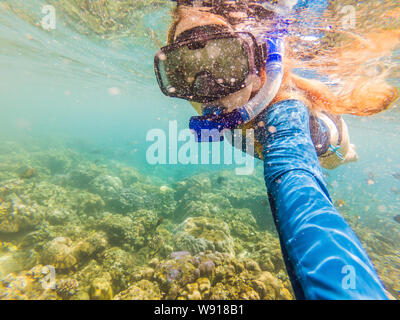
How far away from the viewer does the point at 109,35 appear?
11.9 m

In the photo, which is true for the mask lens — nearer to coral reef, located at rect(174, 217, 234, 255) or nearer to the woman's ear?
the woman's ear

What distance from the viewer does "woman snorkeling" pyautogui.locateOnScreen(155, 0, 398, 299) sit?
90cm

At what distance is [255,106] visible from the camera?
6.11 ft

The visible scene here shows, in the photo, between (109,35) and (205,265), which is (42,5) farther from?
(205,265)

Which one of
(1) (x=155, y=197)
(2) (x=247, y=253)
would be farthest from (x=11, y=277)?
(1) (x=155, y=197)

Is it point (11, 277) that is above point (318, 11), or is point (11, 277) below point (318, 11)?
below

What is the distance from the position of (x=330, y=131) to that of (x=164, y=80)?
9.52 feet

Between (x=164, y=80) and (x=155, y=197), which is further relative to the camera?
(x=155, y=197)

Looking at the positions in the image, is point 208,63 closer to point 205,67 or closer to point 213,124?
point 205,67

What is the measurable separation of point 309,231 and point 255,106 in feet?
4.17

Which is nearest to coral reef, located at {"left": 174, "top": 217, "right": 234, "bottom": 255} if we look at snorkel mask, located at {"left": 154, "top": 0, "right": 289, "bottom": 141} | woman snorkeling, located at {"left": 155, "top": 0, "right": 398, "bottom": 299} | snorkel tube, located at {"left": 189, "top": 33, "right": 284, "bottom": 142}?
woman snorkeling, located at {"left": 155, "top": 0, "right": 398, "bottom": 299}

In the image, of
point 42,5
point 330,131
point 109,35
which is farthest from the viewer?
point 109,35

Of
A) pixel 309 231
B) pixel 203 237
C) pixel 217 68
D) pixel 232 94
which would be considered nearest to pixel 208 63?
pixel 217 68
